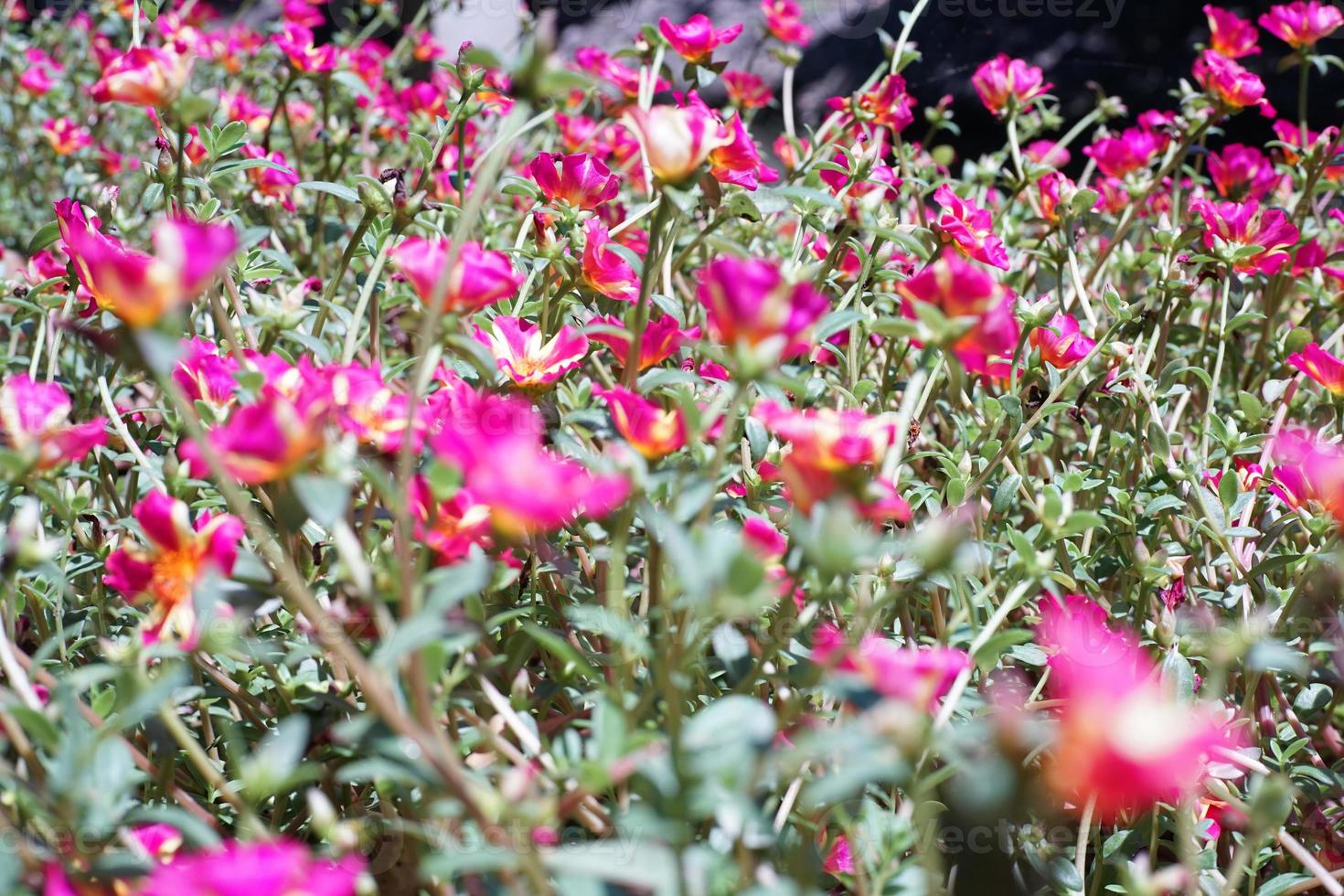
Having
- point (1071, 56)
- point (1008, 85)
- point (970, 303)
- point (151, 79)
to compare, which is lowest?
point (1071, 56)

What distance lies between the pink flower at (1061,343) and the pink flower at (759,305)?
1.63ft

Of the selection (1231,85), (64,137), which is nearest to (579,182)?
(1231,85)

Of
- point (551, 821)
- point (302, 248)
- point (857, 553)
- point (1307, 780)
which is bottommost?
point (1307, 780)

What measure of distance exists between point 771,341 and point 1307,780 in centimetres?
64

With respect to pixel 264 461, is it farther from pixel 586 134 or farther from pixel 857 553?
pixel 586 134

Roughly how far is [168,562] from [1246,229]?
3.36 feet

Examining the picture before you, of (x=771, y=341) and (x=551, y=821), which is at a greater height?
(x=771, y=341)

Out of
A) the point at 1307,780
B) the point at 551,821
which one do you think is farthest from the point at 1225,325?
the point at 551,821

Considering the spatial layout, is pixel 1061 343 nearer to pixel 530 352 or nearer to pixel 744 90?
pixel 530 352

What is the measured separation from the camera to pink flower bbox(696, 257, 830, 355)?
503 mm

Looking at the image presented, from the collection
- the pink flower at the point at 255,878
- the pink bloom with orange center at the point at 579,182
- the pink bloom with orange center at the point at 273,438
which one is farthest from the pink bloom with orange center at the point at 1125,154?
the pink flower at the point at 255,878

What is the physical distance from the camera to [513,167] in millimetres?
1921
